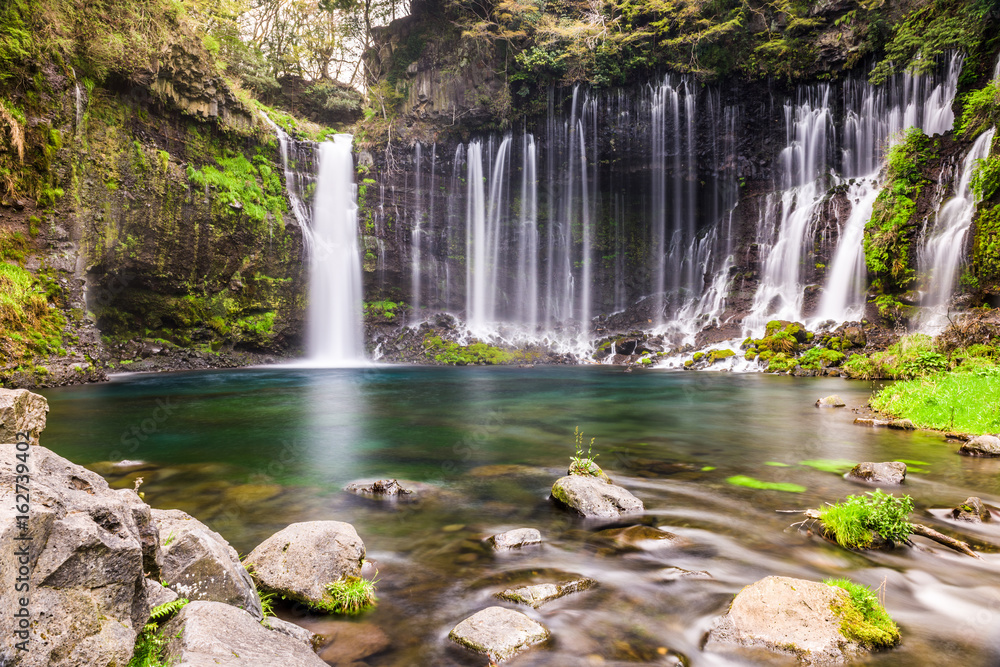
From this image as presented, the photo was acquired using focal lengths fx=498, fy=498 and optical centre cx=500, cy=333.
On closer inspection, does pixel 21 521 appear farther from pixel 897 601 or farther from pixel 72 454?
pixel 72 454

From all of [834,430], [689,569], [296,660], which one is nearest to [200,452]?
[296,660]

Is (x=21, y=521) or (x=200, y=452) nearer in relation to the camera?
(x=21, y=521)

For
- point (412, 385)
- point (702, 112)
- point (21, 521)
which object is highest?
point (702, 112)

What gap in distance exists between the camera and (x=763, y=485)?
5.63m

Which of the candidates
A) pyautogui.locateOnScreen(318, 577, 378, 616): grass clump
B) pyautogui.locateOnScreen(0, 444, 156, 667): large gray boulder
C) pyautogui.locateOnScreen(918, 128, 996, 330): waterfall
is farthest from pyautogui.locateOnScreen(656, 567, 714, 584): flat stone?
pyautogui.locateOnScreen(918, 128, 996, 330): waterfall

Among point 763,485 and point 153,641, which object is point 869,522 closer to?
point 763,485

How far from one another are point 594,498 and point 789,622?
2171 millimetres

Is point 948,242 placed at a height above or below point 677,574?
above

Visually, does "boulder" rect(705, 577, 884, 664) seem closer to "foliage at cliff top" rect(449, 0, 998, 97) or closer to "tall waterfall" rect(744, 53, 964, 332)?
"tall waterfall" rect(744, 53, 964, 332)

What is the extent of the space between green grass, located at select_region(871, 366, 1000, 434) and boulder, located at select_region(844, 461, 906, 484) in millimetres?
3102

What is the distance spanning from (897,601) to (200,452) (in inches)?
327

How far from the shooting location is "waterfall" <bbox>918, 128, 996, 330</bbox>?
1538 cm

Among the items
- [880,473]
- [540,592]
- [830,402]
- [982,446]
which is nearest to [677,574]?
[540,592]

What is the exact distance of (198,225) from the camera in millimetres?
20453
